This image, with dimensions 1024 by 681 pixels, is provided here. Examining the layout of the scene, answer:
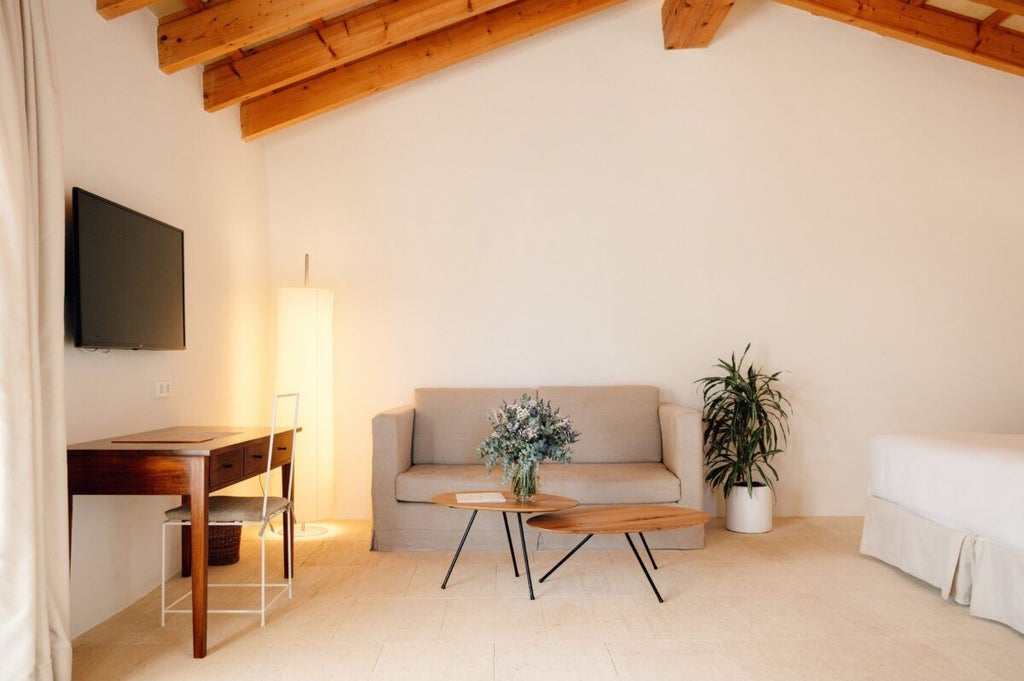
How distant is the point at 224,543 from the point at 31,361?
2.02 metres

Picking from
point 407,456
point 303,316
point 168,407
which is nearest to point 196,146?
point 303,316

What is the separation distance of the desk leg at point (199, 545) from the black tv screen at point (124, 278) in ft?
2.40

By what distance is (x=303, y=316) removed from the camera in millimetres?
4801

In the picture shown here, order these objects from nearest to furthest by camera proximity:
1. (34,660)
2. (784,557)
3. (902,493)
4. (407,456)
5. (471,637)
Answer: (34,660), (471,637), (902,493), (784,557), (407,456)

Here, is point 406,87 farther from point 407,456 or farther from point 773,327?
point 773,327

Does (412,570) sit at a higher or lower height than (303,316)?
lower

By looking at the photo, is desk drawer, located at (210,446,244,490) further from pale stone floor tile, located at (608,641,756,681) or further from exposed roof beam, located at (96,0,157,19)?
exposed roof beam, located at (96,0,157,19)

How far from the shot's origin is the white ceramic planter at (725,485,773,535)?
15.5 feet

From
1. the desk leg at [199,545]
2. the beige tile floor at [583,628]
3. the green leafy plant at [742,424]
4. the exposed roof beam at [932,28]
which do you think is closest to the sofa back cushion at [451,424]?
the beige tile floor at [583,628]

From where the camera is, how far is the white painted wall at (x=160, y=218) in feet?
10.3

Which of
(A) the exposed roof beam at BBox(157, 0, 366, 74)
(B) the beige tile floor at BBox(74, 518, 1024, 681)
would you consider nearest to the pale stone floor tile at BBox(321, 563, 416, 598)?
(B) the beige tile floor at BBox(74, 518, 1024, 681)

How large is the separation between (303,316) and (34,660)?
2721 mm

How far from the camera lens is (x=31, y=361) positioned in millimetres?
2416

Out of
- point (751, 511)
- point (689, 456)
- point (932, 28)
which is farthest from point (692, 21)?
point (751, 511)
